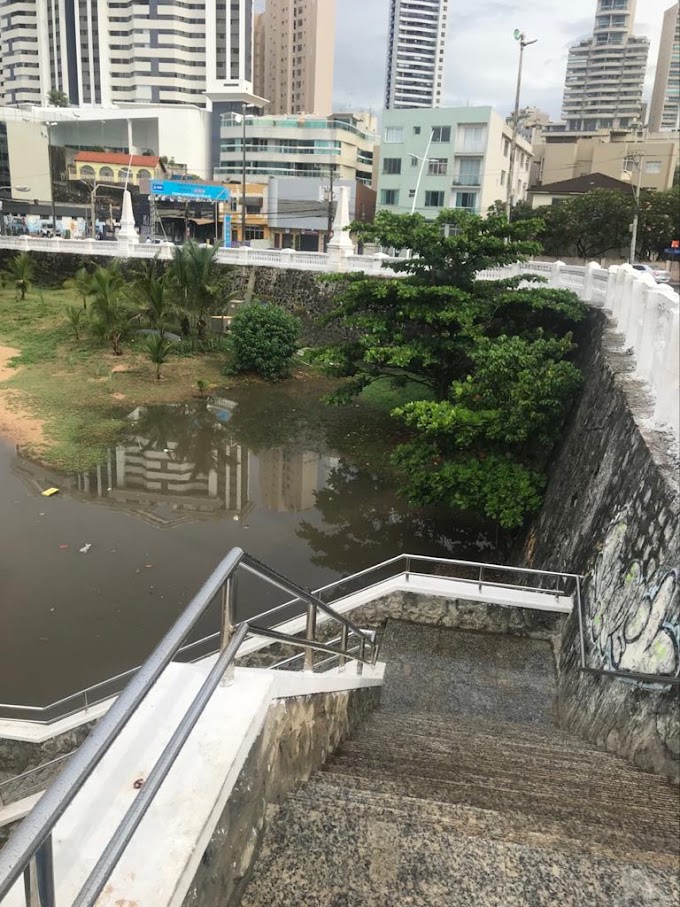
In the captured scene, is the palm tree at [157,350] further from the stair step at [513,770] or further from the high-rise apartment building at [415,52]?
the high-rise apartment building at [415,52]

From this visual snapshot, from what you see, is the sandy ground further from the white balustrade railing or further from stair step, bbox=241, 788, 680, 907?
stair step, bbox=241, 788, 680, 907

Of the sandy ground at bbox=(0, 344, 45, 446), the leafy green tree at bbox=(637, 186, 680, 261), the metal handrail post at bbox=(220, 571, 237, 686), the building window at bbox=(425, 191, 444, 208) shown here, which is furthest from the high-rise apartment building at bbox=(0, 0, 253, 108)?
the metal handrail post at bbox=(220, 571, 237, 686)

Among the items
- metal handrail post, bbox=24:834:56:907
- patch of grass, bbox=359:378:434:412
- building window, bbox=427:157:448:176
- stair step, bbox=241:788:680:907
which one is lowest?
patch of grass, bbox=359:378:434:412

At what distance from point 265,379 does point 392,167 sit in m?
36.2

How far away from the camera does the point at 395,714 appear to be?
6148 millimetres

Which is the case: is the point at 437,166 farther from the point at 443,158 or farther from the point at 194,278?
the point at 194,278

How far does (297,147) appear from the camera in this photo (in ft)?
205

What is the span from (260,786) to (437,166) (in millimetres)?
52600

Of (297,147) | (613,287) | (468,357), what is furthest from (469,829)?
(297,147)

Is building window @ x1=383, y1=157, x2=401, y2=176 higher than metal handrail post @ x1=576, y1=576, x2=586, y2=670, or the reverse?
building window @ x1=383, y1=157, x2=401, y2=176

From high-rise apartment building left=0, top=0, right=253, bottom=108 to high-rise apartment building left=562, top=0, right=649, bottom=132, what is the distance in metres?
62.4

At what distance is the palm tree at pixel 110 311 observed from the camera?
21.2 meters

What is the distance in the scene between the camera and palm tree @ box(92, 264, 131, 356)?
21219 millimetres

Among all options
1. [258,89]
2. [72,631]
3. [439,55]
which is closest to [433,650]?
[72,631]
